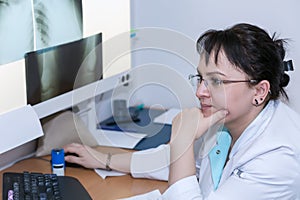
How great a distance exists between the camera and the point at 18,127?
137 cm

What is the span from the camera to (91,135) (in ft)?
5.74

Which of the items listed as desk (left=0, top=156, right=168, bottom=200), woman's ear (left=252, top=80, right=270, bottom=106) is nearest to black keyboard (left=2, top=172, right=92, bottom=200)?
desk (left=0, top=156, right=168, bottom=200)

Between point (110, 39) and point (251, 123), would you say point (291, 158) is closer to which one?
point (251, 123)

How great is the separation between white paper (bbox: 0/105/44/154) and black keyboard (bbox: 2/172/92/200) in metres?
0.08

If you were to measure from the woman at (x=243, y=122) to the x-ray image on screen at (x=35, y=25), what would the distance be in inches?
16.6

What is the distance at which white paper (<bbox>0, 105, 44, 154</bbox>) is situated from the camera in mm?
1321

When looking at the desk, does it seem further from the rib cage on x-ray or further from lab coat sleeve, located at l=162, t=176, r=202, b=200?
the rib cage on x-ray

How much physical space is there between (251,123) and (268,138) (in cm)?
9

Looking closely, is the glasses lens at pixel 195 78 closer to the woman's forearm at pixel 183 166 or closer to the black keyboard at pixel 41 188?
the woman's forearm at pixel 183 166

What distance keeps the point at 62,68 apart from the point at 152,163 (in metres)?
0.39

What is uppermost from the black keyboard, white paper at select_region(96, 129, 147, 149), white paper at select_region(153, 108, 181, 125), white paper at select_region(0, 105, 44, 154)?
white paper at select_region(0, 105, 44, 154)

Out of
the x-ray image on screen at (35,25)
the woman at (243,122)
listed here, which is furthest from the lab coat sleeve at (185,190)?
the x-ray image on screen at (35,25)

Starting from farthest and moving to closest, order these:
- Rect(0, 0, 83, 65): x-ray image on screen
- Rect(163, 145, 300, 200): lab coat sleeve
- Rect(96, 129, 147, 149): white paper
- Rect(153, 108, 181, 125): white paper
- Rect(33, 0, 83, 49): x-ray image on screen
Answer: Rect(153, 108, 181, 125): white paper → Rect(96, 129, 147, 149): white paper → Rect(33, 0, 83, 49): x-ray image on screen → Rect(0, 0, 83, 65): x-ray image on screen → Rect(163, 145, 300, 200): lab coat sleeve

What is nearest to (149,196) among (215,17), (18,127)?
(18,127)
